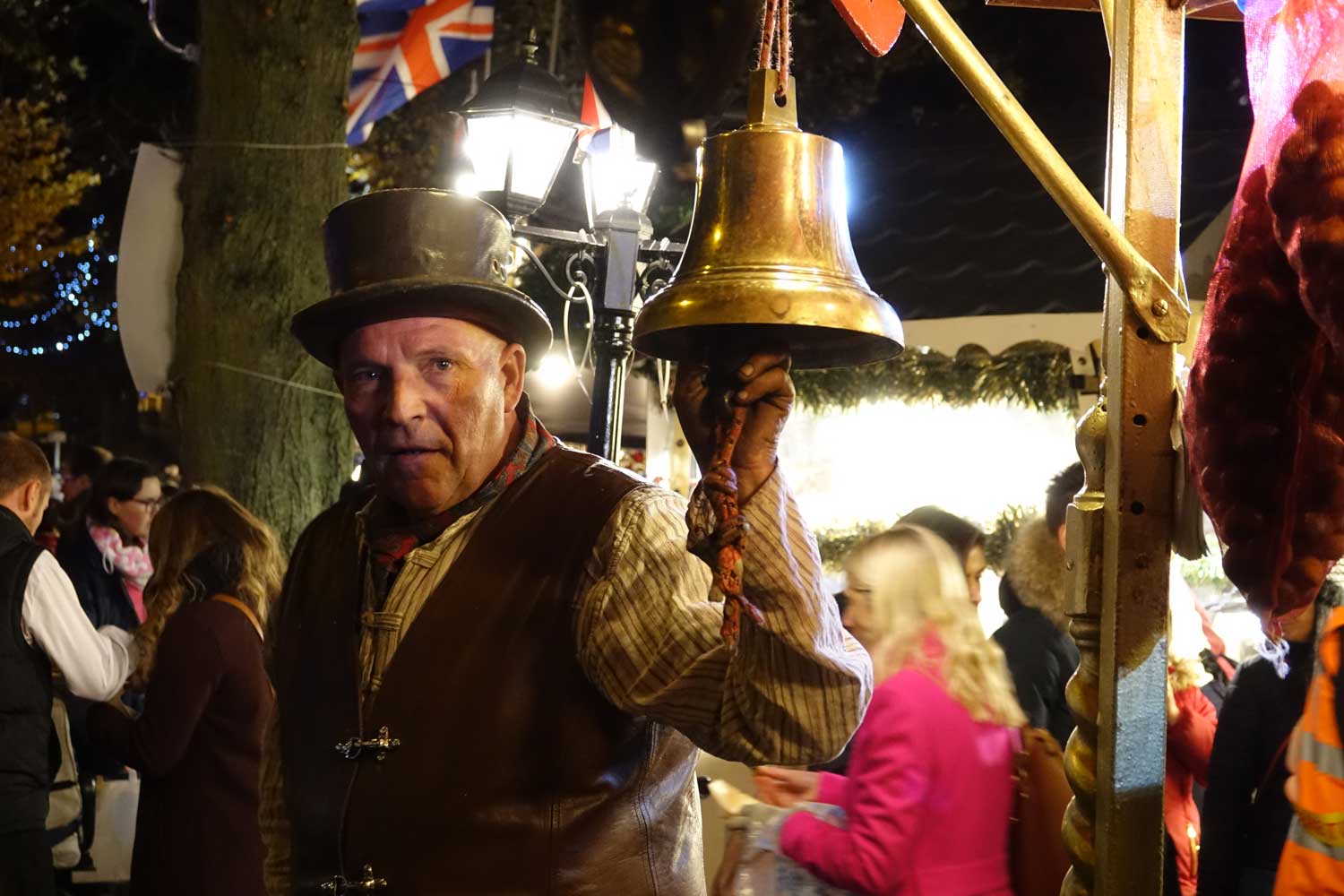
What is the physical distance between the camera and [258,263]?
741 cm

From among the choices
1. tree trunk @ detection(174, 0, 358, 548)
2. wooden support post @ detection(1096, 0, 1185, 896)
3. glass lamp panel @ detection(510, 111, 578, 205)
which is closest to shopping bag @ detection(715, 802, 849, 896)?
wooden support post @ detection(1096, 0, 1185, 896)

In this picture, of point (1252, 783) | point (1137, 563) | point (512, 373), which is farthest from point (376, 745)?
point (1252, 783)

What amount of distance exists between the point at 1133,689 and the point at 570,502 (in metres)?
1.08

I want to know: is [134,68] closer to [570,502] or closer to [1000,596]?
[1000,596]

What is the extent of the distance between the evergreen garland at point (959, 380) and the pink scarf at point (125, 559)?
3.90 meters

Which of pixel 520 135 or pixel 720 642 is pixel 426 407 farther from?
pixel 520 135

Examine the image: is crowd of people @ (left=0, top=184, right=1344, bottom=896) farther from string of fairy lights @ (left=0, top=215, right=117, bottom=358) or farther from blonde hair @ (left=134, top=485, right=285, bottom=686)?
string of fairy lights @ (left=0, top=215, right=117, bottom=358)

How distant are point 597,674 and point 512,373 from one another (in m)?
0.73

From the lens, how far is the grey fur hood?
189 inches

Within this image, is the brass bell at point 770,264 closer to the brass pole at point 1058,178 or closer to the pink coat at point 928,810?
the brass pole at point 1058,178

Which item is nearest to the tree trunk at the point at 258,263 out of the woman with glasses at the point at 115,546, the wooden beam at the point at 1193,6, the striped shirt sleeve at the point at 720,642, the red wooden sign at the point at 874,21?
the woman with glasses at the point at 115,546

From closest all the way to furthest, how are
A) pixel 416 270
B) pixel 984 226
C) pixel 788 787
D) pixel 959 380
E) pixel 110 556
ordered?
pixel 416 270 → pixel 788 787 → pixel 110 556 → pixel 959 380 → pixel 984 226

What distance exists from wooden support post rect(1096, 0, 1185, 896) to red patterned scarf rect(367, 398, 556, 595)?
3.86 feet

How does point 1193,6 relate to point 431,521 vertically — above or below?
above
